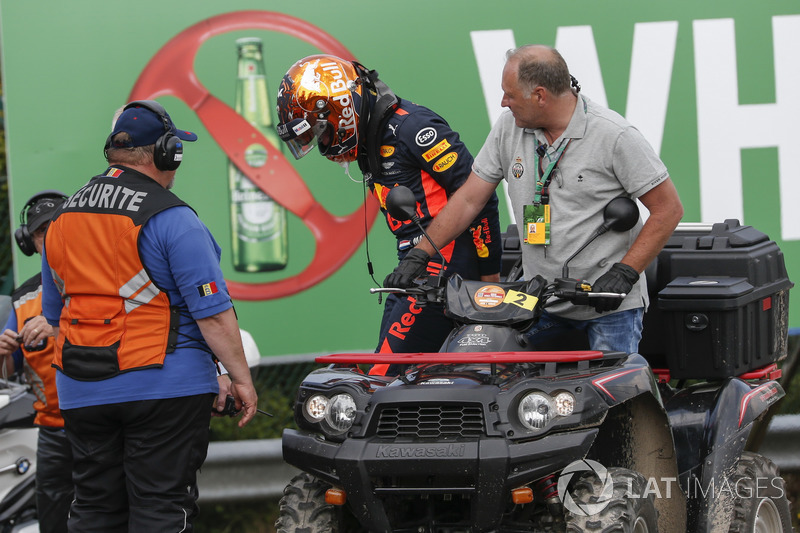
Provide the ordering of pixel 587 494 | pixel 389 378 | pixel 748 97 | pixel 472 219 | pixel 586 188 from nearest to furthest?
pixel 587 494, pixel 389 378, pixel 586 188, pixel 472 219, pixel 748 97

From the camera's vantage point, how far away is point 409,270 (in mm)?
4023


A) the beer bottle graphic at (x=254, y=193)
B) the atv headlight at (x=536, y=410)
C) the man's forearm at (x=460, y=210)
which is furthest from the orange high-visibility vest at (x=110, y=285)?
the beer bottle graphic at (x=254, y=193)

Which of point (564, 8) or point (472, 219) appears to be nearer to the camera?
point (472, 219)

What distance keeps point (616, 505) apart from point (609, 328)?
0.96 m

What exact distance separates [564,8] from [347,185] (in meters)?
1.49

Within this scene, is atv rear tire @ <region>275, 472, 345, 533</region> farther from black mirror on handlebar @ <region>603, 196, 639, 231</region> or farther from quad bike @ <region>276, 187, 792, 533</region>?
black mirror on handlebar @ <region>603, 196, 639, 231</region>

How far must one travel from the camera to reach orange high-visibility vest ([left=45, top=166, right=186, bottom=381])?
3680 millimetres

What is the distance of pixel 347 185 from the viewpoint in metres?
5.76

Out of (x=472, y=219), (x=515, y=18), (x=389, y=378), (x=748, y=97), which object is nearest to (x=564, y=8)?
(x=515, y=18)

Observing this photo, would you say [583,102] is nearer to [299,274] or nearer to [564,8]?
[564,8]

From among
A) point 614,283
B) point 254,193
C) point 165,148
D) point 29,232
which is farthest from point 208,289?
point 254,193

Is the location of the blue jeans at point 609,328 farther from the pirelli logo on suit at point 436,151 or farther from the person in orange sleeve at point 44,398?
the person in orange sleeve at point 44,398

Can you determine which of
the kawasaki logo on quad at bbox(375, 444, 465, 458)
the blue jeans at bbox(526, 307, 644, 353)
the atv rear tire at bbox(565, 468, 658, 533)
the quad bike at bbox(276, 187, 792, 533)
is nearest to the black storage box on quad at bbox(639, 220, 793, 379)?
the quad bike at bbox(276, 187, 792, 533)

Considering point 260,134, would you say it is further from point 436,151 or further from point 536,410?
point 536,410
